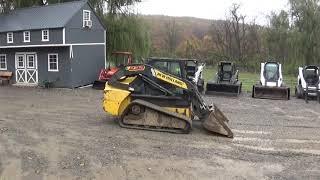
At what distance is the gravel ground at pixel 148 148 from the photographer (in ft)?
29.8

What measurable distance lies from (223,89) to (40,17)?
39.6 feet

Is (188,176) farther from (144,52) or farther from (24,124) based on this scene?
(144,52)

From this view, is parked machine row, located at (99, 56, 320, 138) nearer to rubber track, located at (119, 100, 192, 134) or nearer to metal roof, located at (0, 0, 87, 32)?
rubber track, located at (119, 100, 192, 134)

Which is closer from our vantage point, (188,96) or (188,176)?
(188,176)

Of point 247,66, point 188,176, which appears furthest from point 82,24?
point 247,66

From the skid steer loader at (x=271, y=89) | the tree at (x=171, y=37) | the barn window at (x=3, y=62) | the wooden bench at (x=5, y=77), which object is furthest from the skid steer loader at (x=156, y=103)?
the tree at (x=171, y=37)

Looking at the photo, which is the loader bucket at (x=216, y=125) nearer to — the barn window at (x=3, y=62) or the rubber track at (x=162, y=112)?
the rubber track at (x=162, y=112)

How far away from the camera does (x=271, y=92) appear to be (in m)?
22.2

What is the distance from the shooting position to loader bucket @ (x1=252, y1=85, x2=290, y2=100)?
21741mm

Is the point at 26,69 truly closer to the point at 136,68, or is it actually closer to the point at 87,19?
the point at 87,19

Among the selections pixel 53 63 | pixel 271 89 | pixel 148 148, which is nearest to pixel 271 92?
pixel 271 89

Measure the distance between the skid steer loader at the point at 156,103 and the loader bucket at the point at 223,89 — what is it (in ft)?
28.6

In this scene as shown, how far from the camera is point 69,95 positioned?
22531mm

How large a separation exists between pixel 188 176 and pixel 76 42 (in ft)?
60.3
